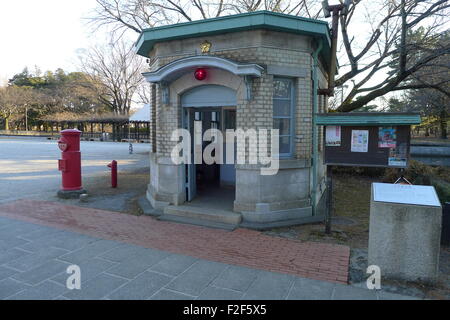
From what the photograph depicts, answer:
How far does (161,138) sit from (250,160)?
91.1 inches

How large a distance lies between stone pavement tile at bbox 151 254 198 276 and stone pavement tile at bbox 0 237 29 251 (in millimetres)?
2664

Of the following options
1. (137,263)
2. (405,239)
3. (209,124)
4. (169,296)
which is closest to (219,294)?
(169,296)

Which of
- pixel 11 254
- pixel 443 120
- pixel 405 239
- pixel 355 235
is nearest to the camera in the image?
pixel 405 239

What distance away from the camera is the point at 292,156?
695cm

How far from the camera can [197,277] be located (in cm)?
419

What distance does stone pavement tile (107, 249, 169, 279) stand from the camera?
14.2ft

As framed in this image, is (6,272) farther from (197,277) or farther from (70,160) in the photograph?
(70,160)

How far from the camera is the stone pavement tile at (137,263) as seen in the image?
432 centimetres

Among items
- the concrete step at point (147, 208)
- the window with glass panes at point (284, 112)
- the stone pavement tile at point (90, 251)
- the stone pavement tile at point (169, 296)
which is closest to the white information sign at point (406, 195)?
the window with glass panes at point (284, 112)

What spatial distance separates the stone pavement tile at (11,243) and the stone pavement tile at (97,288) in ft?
7.12

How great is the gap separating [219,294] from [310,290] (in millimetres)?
1124

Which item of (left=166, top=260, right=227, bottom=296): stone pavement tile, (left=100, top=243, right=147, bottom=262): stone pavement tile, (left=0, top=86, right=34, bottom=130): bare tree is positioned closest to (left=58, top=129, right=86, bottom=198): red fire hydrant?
(left=100, top=243, right=147, bottom=262): stone pavement tile

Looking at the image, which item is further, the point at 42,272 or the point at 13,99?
the point at 13,99

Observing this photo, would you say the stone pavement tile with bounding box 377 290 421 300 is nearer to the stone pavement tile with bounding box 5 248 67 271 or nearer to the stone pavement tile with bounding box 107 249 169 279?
the stone pavement tile with bounding box 107 249 169 279
